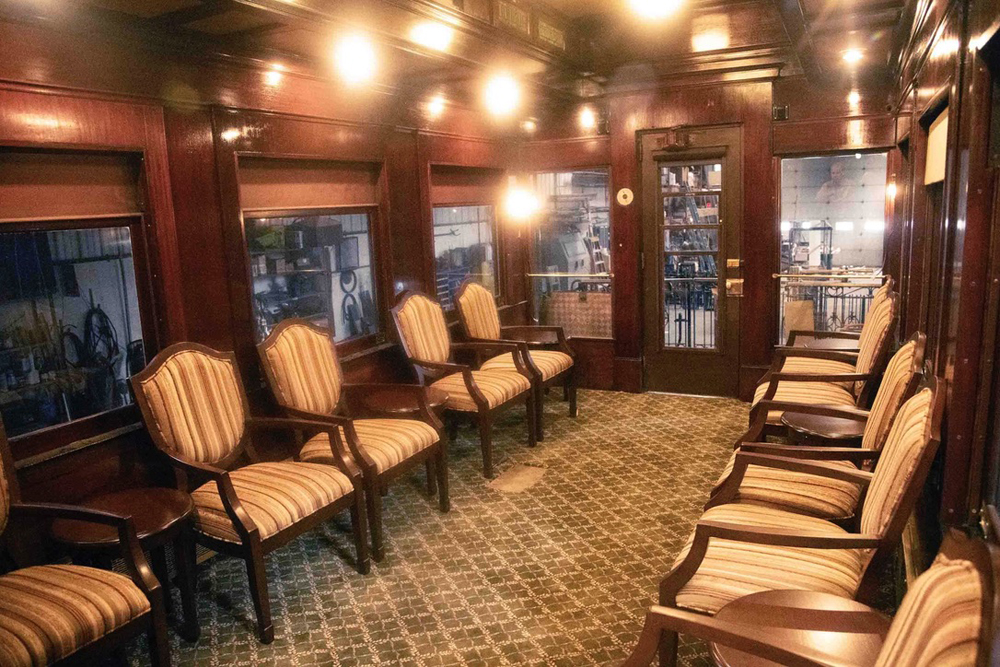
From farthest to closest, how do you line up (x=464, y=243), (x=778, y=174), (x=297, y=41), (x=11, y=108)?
(x=464, y=243)
(x=778, y=174)
(x=297, y=41)
(x=11, y=108)

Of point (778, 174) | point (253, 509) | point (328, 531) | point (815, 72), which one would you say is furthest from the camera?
point (778, 174)

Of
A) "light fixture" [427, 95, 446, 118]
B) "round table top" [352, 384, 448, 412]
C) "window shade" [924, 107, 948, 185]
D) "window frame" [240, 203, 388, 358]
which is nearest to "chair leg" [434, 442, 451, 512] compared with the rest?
"round table top" [352, 384, 448, 412]

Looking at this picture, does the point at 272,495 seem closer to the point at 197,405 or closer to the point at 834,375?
the point at 197,405

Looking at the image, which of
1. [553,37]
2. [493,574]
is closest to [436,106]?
[553,37]

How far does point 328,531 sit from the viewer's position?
3918 mm

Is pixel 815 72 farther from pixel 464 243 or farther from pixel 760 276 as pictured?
pixel 464 243

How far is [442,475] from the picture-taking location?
4062 millimetres

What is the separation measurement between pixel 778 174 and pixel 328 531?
14.2 feet

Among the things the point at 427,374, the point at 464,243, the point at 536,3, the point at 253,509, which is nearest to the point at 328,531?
the point at 253,509

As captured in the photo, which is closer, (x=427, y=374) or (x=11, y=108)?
(x=11, y=108)

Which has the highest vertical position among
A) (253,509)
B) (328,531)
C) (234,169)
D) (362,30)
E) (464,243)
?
(362,30)

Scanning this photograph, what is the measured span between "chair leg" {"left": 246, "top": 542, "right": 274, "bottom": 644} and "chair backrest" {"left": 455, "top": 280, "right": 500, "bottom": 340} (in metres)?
2.89

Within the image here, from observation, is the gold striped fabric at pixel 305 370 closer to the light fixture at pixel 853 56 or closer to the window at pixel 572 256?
the window at pixel 572 256

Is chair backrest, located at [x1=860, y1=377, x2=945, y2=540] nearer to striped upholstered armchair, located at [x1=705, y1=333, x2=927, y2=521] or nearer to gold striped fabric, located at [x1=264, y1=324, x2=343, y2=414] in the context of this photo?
striped upholstered armchair, located at [x1=705, y1=333, x2=927, y2=521]
